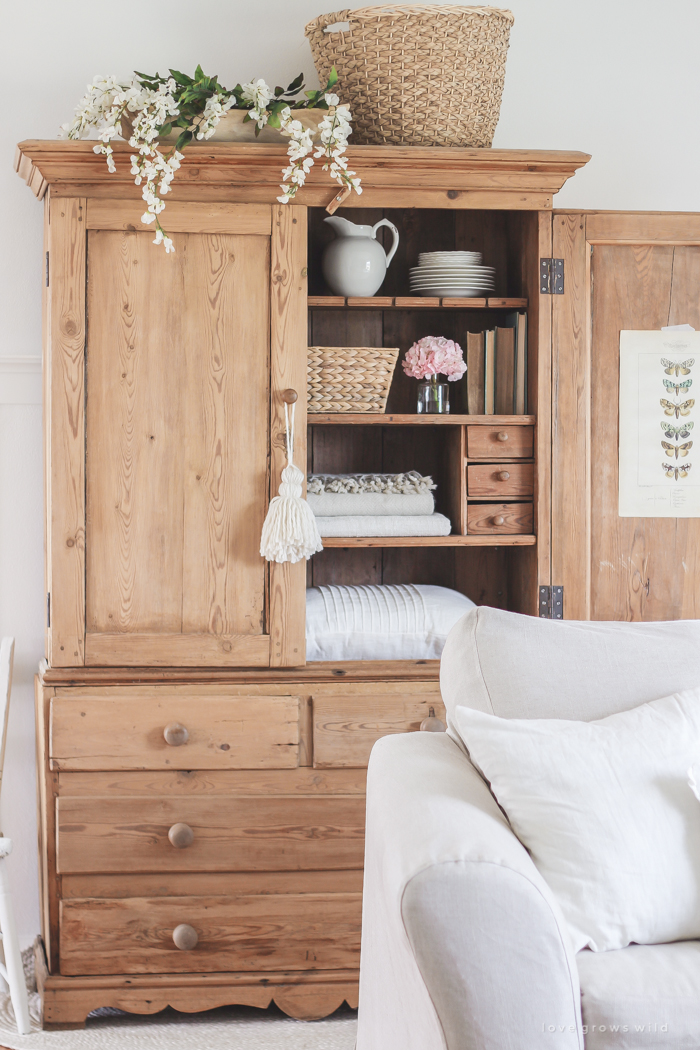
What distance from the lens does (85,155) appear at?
1798mm

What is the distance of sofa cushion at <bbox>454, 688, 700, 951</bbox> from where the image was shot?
1116 millimetres

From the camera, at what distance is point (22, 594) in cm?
228

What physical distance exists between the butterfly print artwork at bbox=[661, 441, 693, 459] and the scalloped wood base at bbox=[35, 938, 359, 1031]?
143cm

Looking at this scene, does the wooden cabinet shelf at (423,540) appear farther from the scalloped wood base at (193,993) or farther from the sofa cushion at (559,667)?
the scalloped wood base at (193,993)

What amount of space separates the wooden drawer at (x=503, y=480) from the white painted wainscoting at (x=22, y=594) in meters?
1.18

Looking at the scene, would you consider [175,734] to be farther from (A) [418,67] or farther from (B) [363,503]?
(A) [418,67]

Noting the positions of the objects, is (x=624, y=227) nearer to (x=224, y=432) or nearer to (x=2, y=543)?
(x=224, y=432)

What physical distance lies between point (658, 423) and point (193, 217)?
3.92 ft

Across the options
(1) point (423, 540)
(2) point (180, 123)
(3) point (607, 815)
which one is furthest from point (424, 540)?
(2) point (180, 123)

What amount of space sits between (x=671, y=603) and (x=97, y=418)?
1.43 metres

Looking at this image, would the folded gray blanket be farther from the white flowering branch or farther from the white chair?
the white chair

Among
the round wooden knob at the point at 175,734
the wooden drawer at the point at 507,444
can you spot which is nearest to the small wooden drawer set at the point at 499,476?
the wooden drawer at the point at 507,444

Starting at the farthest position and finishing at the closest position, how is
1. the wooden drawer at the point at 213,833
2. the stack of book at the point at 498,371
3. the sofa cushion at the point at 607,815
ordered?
the stack of book at the point at 498,371, the wooden drawer at the point at 213,833, the sofa cushion at the point at 607,815

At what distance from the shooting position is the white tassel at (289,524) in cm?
→ 185
